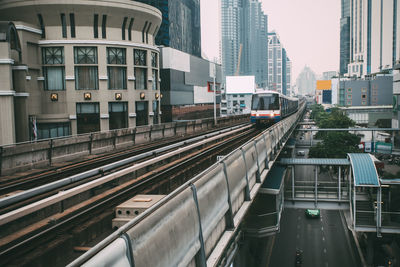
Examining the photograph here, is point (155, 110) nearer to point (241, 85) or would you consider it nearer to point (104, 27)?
point (104, 27)

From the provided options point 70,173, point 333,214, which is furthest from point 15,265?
point 333,214

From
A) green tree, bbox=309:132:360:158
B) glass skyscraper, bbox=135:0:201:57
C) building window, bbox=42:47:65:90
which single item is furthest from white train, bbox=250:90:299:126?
glass skyscraper, bbox=135:0:201:57

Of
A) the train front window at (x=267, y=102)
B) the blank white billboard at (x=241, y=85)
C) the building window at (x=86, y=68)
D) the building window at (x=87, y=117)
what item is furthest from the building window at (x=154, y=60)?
the blank white billboard at (x=241, y=85)

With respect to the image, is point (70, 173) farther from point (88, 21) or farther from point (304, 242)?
point (304, 242)

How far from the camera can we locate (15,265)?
18.3 ft

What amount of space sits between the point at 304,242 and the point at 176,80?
116 ft

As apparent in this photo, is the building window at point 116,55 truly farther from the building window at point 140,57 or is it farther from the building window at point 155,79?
the building window at point 155,79

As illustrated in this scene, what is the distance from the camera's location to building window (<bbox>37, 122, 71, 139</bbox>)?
34.5 meters

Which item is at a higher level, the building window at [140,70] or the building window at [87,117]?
the building window at [140,70]

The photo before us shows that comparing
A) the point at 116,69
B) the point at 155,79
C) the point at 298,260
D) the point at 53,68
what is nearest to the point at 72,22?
the point at 53,68

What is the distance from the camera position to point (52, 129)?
35.0 metres

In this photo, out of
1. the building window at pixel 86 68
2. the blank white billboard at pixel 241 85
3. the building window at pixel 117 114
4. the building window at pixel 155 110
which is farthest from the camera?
the blank white billboard at pixel 241 85

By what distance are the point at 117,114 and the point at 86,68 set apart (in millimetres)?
5456

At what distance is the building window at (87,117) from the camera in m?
36.4
